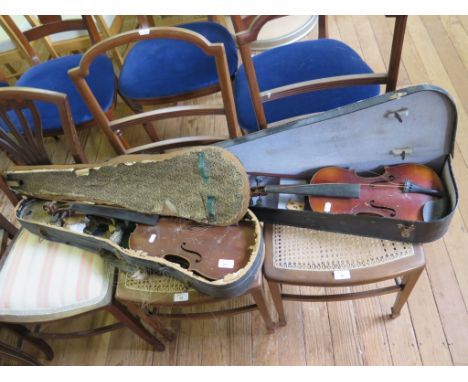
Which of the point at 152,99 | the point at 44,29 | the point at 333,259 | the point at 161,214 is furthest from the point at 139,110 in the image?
the point at 333,259

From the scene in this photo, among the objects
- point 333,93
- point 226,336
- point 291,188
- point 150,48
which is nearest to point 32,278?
point 226,336

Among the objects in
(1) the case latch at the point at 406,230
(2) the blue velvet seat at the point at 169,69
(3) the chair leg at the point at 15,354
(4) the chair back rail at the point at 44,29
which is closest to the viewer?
(1) the case latch at the point at 406,230

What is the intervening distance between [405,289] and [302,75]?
31.2 inches

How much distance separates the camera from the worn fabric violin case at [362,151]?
0.92m

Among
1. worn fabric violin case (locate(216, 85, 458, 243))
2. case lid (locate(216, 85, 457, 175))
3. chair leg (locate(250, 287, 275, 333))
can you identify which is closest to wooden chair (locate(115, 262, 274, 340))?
chair leg (locate(250, 287, 275, 333))

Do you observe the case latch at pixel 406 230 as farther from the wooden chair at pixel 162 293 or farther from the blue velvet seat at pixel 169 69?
the blue velvet seat at pixel 169 69

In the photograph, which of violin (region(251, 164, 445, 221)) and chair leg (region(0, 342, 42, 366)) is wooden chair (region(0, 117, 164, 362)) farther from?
violin (region(251, 164, 445, 221))

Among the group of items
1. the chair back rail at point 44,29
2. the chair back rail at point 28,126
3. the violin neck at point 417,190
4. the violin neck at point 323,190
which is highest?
the chair back rail at point 44,29

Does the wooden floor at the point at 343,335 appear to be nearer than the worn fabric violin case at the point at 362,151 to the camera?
No

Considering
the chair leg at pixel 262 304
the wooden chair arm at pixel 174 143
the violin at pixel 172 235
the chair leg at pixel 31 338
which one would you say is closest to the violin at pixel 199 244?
the violin at pixel 172 235

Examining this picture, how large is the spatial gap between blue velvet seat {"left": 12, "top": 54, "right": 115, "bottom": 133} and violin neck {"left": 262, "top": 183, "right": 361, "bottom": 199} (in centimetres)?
83

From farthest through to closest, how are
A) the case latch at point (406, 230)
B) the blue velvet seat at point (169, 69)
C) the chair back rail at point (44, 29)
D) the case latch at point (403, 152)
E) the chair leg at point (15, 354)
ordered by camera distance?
the chair back rail at point (44, 29)
the blue velvet seat at point (169, 69)
the chair leg at point (15, 354)
the case latch at point (403, 152)
the case latch at point (406, 230)

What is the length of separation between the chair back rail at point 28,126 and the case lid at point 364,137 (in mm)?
458

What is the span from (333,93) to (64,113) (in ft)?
2.79
